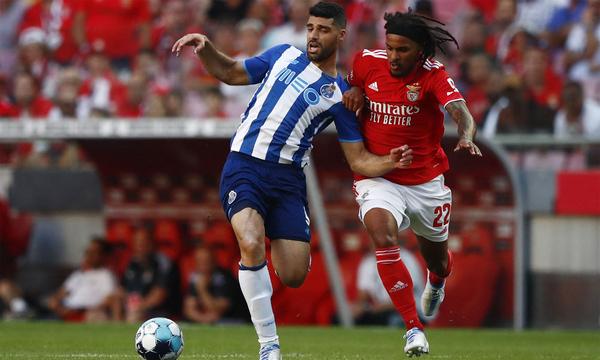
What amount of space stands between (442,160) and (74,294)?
7.32 meters

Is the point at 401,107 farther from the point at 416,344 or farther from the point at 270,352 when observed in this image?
the point at 270,352

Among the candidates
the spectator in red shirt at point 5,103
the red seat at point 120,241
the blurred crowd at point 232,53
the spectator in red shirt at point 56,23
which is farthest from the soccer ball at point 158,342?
the spectator in red shirt at point 56,23

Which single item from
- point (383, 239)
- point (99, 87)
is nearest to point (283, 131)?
point (383, 239)

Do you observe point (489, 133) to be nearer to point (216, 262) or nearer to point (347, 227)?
point (347, 227)

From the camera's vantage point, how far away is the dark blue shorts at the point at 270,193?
801 centimetres

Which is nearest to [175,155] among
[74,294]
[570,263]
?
[74,294]

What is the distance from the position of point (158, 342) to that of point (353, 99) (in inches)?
82.9

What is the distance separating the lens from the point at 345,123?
339 inches

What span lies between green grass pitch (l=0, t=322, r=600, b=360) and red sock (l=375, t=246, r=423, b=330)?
70 centimetres

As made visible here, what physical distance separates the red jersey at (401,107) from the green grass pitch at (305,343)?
4.94 ft

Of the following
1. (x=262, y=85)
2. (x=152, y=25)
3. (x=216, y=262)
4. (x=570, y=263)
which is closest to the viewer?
(x=262, y=85)

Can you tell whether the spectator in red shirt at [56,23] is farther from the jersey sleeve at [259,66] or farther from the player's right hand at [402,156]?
the player's right hand at [402,156]

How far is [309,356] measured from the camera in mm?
9117

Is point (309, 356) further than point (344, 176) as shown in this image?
No
